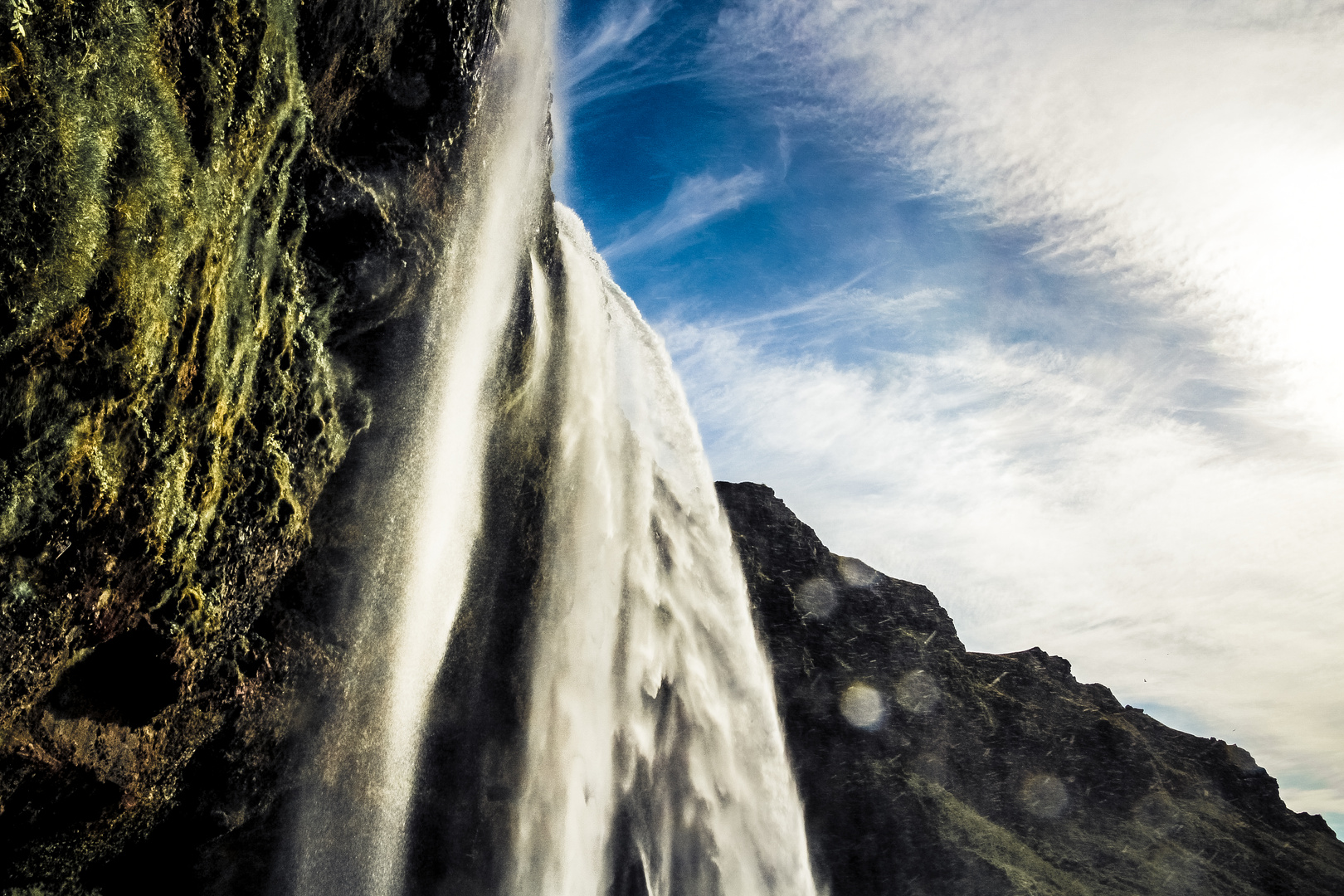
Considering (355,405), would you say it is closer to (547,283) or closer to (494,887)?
(547,283)

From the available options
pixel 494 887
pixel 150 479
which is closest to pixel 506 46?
pixel 150 479

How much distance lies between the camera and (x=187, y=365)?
6.75 meters

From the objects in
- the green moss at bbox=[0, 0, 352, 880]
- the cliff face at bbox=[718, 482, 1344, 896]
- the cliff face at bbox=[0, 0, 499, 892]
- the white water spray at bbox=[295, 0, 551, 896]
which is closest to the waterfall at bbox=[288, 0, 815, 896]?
the white water spray at bbox=[295, 0, 551, 896]

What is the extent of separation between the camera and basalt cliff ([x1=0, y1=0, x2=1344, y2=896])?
5.39 metres

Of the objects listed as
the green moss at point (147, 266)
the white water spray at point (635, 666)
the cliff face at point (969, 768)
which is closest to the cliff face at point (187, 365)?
the green moss at point (147, 266)

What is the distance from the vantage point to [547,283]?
554 inches

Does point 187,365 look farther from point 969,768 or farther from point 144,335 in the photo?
point 969,768

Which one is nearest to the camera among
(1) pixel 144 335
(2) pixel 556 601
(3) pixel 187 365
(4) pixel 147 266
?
(4) pixel 147 266

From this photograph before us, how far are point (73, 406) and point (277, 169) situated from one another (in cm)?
345

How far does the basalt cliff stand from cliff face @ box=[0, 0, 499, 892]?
0.09 ft

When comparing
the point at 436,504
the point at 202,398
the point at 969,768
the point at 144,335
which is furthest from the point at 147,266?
the point at 969,768

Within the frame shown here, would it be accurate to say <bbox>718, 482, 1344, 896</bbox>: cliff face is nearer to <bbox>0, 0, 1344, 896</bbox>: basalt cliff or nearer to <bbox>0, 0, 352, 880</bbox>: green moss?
<bbox>0, 0, 1344, 896</bbox>: basalt cliff

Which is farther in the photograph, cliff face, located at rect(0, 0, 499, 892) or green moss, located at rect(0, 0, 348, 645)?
cliff face, located at rect(0, 0, 499, 892)

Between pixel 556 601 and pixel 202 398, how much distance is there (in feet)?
29.5
